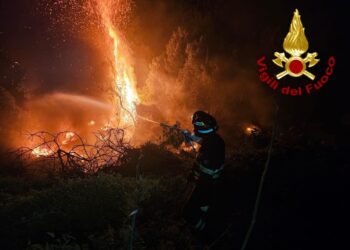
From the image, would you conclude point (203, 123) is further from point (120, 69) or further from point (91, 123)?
point (91, 123)

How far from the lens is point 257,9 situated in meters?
12.8

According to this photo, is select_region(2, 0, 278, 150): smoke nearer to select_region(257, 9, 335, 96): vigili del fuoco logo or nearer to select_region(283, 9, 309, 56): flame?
select_region(257, 9, 335, 96): vigili del fuoco logo

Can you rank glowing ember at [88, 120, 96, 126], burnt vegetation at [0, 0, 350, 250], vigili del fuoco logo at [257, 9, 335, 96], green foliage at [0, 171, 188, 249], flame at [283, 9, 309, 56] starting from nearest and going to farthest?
green foliage at [0, 171, 188, 249], burnt vegetation at [0, 0, 350, 250], flame at [283, 9, 309, 56], vigili del fuoco logo at [257, 9, 335, 96], glowing ember at [88, 120, 96, 126]

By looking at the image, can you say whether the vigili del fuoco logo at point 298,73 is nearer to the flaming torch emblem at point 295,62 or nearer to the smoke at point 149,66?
the flaming torch emblem at point 295,62

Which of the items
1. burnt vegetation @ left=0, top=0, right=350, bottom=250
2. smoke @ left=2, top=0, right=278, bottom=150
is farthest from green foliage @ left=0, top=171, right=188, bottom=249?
smoke @ left=2, top=0, right=278, bottom=150

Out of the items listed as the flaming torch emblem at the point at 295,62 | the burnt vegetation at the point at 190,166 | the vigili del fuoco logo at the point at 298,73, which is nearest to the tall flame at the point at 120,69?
the burnt vegetation at the point at 190,166

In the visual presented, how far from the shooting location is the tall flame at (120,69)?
14.5 meters

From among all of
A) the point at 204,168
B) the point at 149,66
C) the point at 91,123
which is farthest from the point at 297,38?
the point at 91,123

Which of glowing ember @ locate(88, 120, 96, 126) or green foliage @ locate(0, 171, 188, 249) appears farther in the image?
glowing ember @ locate(88, 120, 96, 126)

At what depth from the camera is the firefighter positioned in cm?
506

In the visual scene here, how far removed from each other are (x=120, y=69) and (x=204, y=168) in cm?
1143

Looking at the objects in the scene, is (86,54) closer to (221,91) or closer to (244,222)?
(221,91)

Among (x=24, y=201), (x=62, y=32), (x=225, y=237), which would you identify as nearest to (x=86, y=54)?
(x=62, y=32)

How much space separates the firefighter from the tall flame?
9.09 metres
